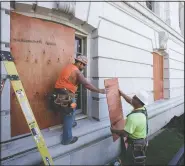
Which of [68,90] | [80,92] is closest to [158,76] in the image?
[80,92]

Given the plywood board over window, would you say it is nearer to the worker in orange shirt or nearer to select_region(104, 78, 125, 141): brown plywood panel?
select_region(104, 78, 125, 141): brown plywood panel

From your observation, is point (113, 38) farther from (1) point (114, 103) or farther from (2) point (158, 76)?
(2) point (158, 76)

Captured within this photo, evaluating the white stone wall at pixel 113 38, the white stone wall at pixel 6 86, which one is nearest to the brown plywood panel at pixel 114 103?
the white stone wall at pixel 113 38

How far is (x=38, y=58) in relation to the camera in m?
4.01

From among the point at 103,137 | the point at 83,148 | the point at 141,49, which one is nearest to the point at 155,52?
the point at 141,49

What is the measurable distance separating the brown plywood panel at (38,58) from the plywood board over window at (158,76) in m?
5.43

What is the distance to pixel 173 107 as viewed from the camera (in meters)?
9.95

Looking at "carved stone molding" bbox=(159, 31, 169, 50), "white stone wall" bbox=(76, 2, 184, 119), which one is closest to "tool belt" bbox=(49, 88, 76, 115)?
"white stone wall" bbox=(76, 2, 184, 119)

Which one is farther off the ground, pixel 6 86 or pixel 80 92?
pixel 6 86

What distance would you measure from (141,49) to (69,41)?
3.37 meters

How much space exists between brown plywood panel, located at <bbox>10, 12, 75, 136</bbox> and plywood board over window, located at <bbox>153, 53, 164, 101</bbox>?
Result: 17.8ft

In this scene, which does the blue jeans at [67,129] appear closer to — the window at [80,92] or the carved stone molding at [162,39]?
the window at [80,92]

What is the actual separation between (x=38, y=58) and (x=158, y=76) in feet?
22.2

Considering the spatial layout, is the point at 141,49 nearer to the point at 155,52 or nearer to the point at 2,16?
A: the point at 155,52
